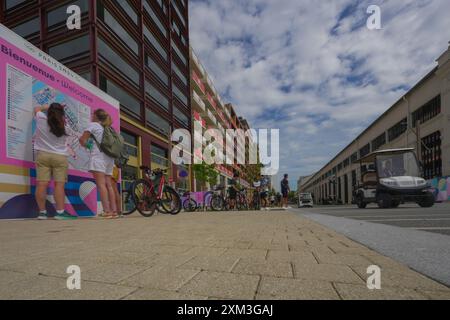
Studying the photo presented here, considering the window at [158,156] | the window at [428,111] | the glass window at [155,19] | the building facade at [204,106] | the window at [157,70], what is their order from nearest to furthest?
1. the window at [428,111]
2. the window at [158,156]
3. the window at [157,70]
4. the glass window at [155,19]
5. the building facade at [204,106]

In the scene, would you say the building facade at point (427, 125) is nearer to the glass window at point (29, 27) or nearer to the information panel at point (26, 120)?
the information panel at point (26, 120)

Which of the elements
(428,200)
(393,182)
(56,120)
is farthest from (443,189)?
(56,120)

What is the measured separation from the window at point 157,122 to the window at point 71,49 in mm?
7224

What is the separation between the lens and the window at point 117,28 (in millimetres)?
18531

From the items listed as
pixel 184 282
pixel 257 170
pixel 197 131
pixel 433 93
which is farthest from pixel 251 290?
pixel 257 170

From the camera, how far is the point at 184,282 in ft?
4.29

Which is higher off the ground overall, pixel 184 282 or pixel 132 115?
pixel 132 115

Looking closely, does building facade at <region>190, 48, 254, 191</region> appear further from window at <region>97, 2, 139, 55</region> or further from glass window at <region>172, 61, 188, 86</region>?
window at <region>97, 2, 139, 55</region>

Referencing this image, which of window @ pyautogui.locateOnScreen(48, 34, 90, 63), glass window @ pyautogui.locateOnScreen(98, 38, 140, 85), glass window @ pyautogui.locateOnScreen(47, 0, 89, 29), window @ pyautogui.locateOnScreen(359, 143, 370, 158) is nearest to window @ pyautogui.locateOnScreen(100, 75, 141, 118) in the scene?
glass window @ pyautogui.locateOnScreen(98, 38, 140, 85)

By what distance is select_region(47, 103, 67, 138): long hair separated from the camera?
665cm

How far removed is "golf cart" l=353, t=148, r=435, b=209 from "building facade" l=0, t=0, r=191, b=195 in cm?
945

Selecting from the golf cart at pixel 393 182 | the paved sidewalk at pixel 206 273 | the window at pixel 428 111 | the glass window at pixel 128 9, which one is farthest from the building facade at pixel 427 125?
the glass window at pixel 128 9
